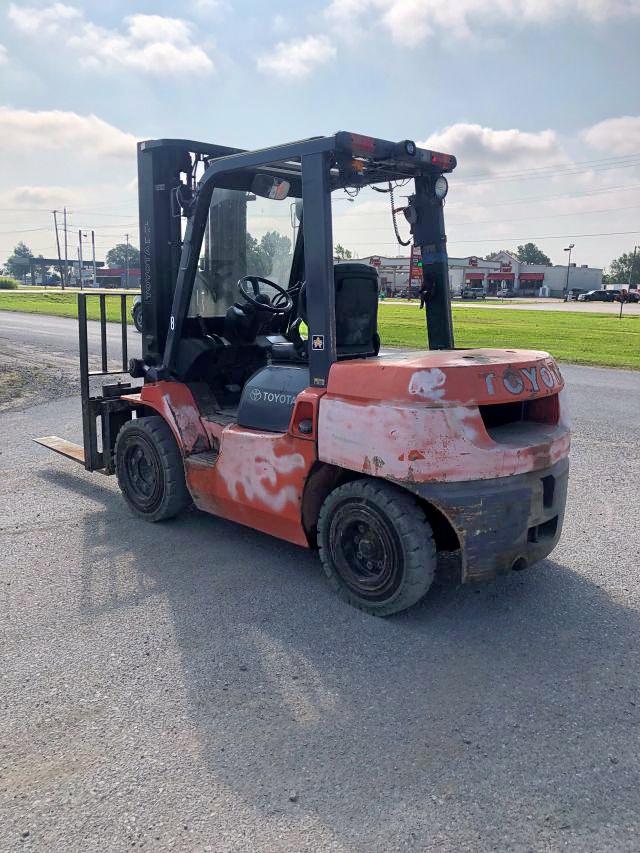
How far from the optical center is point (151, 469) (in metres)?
5.38

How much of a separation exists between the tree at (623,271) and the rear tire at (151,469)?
394 ft

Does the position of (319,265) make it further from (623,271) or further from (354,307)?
(623,271)

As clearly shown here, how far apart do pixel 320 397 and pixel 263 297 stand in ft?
5.51

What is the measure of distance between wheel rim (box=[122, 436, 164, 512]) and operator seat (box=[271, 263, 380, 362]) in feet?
5.51

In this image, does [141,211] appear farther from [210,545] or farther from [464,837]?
[464,837]

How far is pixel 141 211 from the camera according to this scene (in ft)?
17.8

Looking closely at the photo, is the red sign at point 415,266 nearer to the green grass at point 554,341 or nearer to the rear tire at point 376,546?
the rear tire at point 376,546

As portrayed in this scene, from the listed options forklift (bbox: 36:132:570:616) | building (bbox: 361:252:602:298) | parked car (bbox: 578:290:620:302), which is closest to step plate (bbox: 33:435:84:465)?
forklift (bbox: 36:132:570:616)

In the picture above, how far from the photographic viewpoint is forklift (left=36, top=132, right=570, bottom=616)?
3.69 meters

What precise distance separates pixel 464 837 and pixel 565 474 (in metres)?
2.32

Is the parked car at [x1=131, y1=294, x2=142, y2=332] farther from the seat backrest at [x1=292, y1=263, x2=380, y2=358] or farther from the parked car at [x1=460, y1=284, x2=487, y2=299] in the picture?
the parked car at [x1=460, y1=284, x2=487, y2=299]

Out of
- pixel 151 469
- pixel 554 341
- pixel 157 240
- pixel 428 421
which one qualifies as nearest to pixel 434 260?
pixel 428 421

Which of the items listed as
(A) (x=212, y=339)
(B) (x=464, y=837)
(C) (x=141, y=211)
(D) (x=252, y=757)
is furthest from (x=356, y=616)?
(C) (x=141, y=211)

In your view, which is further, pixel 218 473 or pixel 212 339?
pixel 212 339
